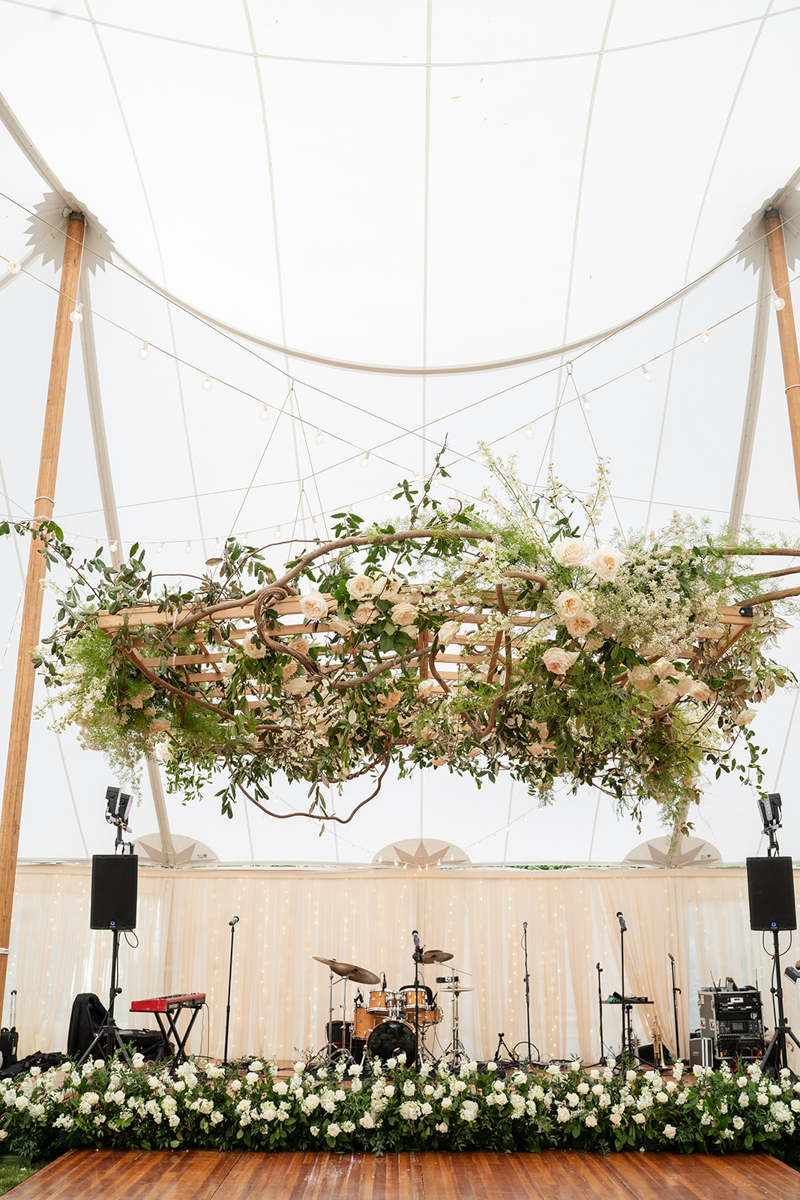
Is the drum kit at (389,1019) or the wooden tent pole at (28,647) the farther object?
the drum kit at (389,1019)

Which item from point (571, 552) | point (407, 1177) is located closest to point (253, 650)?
point (571, 552)

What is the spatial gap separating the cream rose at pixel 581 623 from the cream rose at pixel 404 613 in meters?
0.55

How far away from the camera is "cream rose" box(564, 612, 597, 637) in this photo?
2959 mm

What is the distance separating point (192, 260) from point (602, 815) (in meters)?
7.25

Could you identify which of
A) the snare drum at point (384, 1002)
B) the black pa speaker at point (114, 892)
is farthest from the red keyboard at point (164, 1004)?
the snare drum at point (384, 1002)

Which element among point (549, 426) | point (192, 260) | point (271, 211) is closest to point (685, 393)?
point (549, 426)

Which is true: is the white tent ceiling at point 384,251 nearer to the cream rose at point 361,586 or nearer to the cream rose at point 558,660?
the cream rose at point 361,586

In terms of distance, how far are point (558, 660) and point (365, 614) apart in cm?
71

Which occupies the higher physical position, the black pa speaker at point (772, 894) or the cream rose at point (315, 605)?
the cream rose at point (315, 605)

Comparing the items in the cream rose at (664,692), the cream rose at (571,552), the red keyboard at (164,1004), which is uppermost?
the cream rose at (571,552)

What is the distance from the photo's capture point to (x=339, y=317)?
743 cm

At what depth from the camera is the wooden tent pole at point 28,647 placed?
16.7 ft

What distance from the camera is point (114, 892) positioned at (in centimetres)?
679

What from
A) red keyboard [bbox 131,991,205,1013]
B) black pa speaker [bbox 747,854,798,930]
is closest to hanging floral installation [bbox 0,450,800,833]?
black pa speaker [bbox 747,854,798,930]
